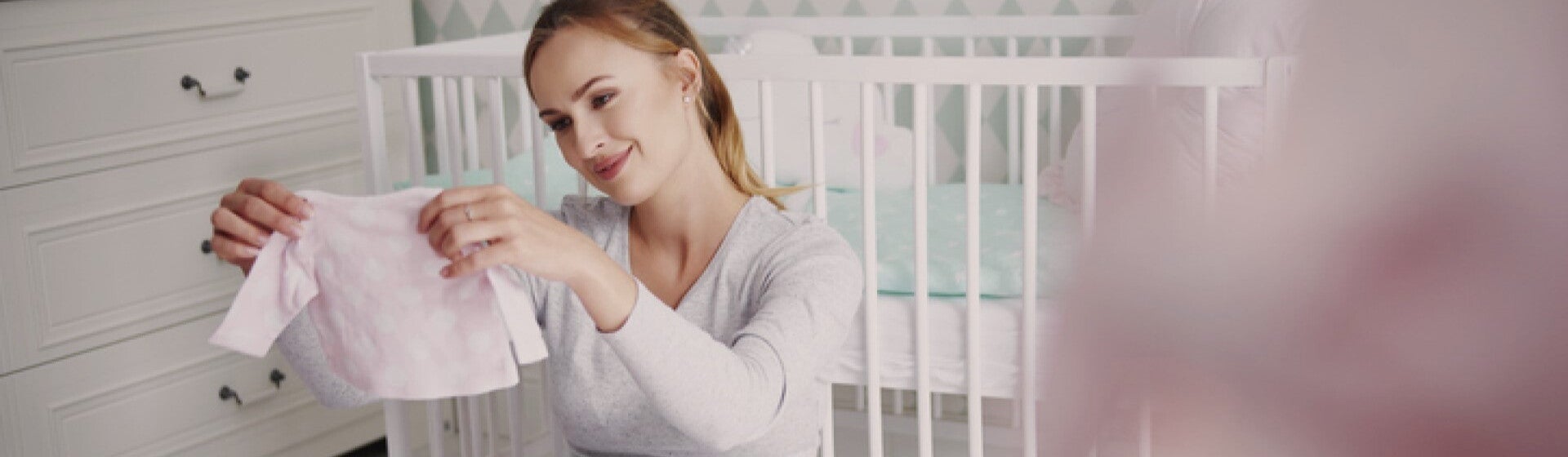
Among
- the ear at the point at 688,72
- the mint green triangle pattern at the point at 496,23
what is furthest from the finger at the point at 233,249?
the mint green triangle pattern at the point at 496,23

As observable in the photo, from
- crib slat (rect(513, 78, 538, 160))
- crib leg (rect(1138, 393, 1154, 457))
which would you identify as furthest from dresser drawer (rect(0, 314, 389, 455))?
crib leg (rect(1138, 393, 1154, 457))

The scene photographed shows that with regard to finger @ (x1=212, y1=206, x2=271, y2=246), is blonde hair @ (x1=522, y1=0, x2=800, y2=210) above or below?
above

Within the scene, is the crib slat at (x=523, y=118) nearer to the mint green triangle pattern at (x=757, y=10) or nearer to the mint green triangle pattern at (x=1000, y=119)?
the mint green triangle pattern at (x=757, y=10)

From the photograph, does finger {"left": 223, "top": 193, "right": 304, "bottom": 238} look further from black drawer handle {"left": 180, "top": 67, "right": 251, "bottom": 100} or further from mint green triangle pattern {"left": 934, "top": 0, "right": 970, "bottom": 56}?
mint green triangle pattern {"left": 934, "top": 0, "right": 970, "bottom": 56}

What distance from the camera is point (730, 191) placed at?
1317 millimetres

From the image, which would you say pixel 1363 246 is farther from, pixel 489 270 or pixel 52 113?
pixel 52 113

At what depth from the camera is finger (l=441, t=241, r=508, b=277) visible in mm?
921

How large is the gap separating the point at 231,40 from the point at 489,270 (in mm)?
1307

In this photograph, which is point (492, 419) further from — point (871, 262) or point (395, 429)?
point (871, 262)

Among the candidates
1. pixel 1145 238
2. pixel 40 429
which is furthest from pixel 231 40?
pixel 1145 238

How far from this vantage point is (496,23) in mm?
2693

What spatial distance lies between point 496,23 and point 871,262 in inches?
57.8

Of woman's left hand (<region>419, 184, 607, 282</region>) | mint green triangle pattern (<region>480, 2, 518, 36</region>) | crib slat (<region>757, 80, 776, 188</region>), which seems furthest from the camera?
mint green triangle pattern (<region>480, 2, 518, 36</region>)

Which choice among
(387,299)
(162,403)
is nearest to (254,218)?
(387,299)
